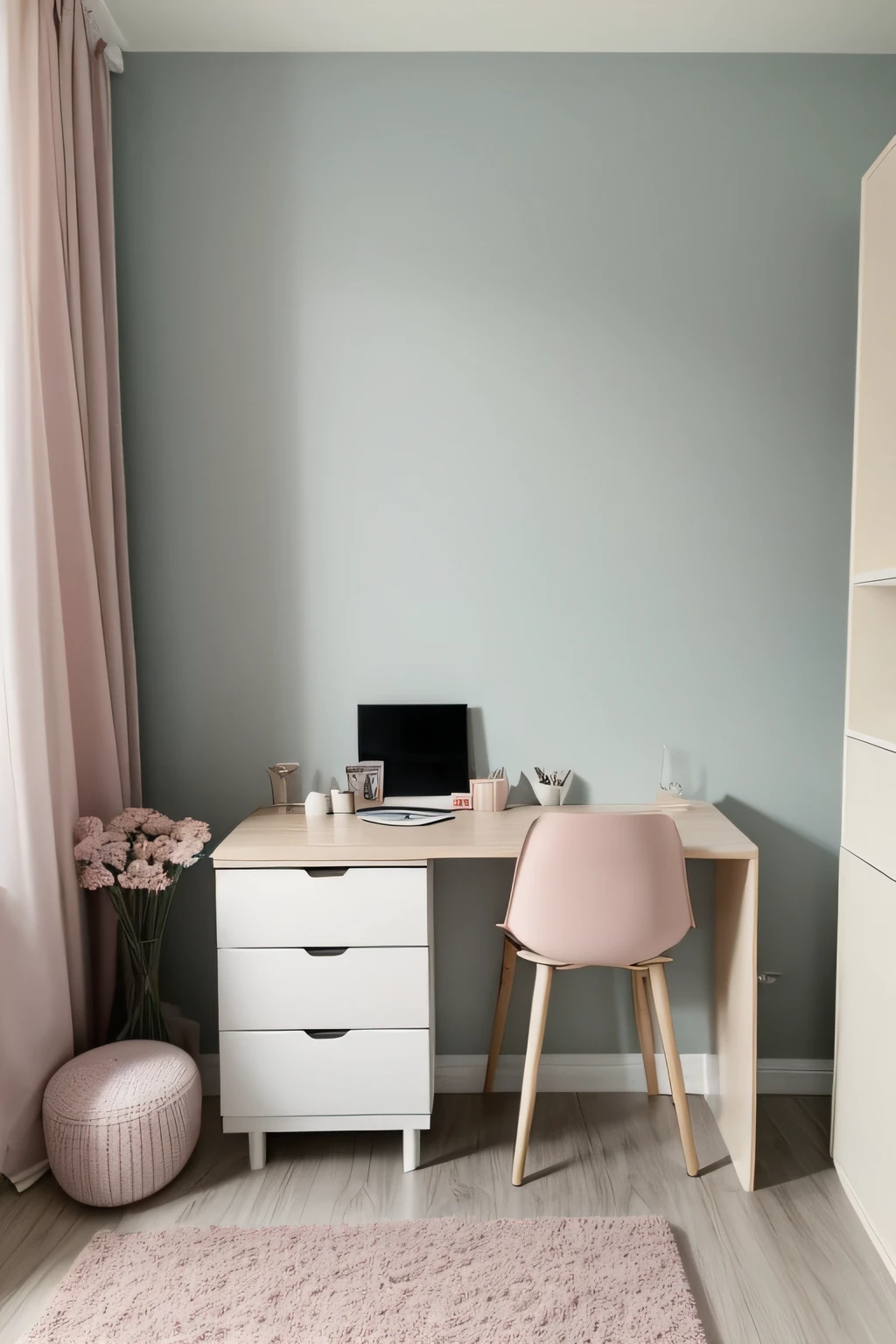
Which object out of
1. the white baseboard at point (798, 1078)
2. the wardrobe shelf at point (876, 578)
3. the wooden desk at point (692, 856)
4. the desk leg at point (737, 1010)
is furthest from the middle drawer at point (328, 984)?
the wardrobe shelf at point (876, 578)

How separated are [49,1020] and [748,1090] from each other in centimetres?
160

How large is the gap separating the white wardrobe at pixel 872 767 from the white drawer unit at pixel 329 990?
0.96 meters

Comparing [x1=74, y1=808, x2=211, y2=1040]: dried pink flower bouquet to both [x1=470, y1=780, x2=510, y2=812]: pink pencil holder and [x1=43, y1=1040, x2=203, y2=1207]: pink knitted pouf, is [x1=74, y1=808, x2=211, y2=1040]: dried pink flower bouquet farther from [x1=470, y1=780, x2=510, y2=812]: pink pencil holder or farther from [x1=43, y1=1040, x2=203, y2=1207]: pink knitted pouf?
[x1=470, y1=780, x2=510, y2=812]: pink pencil holder

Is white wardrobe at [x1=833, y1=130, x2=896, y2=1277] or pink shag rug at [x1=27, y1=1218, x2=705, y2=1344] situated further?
white wardrobe at [x1=833, y1=130, x2=896, y2=1277]

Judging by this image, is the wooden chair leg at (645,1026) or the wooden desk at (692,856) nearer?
the wooden desk at (692,856)

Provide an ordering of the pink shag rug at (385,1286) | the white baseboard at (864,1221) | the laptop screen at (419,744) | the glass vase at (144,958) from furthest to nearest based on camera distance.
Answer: the laptop screen at (419,744), the glass vase at (144,958), the white baseboard at (864,1221), the pink shag rug at (385,1286)

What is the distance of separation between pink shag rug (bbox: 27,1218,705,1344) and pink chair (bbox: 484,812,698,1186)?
0.90ft

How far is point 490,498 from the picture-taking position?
8.44 ft

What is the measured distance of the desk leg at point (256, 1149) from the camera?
2197 millimetres

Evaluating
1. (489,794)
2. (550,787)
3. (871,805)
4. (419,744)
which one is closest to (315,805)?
(419,744)

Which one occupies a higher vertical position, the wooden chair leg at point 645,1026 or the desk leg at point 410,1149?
the wooden chair leg at point 645,1026

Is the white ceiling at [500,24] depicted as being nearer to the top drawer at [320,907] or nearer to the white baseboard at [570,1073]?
the top drawer at [320,907]

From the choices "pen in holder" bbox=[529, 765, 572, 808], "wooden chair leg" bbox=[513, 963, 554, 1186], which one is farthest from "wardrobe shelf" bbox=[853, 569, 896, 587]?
"wooden chair leg" bbox=[513, 963, 554, 1186]

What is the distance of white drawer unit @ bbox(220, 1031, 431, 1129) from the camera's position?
2.15 m
